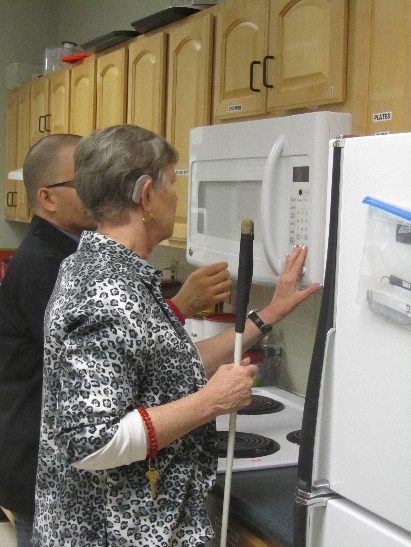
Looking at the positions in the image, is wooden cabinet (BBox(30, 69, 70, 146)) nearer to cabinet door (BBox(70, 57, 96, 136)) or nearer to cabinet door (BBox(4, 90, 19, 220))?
cabinet door (BBox(70, 57, 96, 136))

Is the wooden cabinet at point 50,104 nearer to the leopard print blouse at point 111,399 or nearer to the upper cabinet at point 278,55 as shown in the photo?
the upper cabinet at point 278,55

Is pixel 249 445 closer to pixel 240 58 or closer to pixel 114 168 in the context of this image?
pixel 114 168

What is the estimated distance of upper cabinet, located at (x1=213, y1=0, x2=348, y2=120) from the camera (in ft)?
5.21

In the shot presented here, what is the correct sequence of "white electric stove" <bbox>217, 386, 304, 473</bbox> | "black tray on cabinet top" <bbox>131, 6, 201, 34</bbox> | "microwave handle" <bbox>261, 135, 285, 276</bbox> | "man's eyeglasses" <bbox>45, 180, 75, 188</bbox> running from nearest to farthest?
"microwave handle" <bbox>261, 135, 285, 276</bbox>, "white electric stove" <bbox>217, 386, 304, 473</bbox>, "man's eyeglasses" <bbox>45, 180, 75, 188</bbox>, "black tray on cabinet top" <bbox>131, 6, 201, 34</bbox>

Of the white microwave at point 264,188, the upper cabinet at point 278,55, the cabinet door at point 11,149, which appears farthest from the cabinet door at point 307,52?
the cabinet door at point 11,149

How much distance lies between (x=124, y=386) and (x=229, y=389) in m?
0.22

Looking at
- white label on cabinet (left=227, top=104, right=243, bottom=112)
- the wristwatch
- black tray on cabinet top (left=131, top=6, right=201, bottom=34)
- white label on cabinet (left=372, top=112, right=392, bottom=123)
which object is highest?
black tray on cabinet top (left=131, top=6, right=201, bottom=34)

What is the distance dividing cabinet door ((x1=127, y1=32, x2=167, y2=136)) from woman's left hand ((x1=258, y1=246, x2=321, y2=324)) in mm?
1044

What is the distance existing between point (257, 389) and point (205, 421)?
1.20 metres

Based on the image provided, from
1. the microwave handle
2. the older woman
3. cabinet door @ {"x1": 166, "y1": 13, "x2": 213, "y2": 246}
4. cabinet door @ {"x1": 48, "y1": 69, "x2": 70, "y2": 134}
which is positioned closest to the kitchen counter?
the older woman

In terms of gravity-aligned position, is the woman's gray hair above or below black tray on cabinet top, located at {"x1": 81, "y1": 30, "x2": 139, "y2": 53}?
below

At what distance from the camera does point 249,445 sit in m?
1.82

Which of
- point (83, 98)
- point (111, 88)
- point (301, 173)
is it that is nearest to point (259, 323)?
point (301, 173)

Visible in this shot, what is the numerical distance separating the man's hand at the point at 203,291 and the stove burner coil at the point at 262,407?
51 cm
